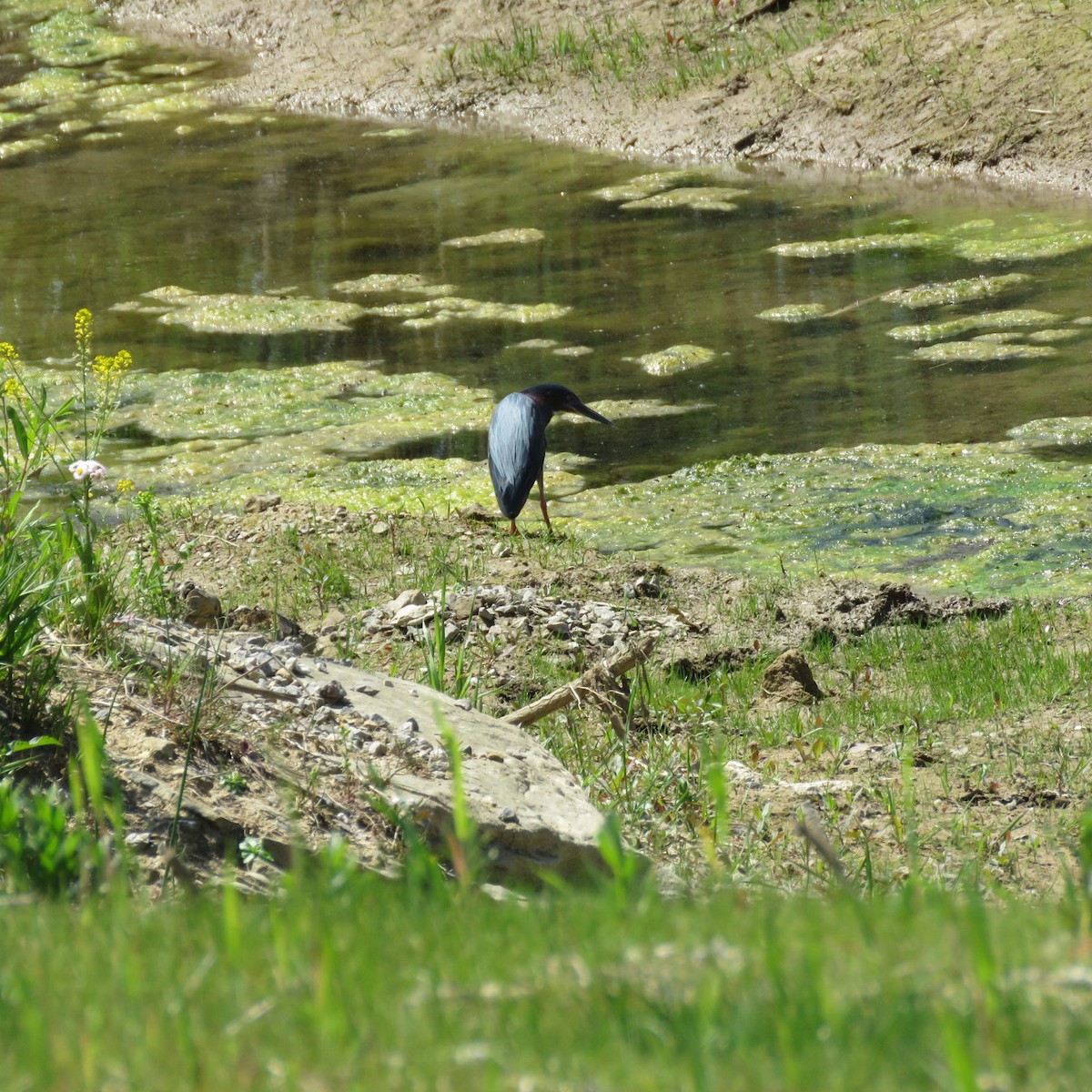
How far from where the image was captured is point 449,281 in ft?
36.1

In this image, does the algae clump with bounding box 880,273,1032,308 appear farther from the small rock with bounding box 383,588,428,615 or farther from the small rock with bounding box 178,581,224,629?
the small rock with bounding box 178,581,224,629

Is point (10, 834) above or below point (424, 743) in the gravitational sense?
above

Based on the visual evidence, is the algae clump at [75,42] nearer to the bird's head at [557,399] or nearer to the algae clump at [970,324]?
the algae clump at [970,324]

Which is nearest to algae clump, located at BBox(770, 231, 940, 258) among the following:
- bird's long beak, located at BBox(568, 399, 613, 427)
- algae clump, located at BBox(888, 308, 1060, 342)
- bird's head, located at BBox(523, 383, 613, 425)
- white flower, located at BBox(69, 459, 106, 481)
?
algae clump, located at BBox(888, 308, 1060, 342)

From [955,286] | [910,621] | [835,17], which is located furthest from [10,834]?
[835,17]

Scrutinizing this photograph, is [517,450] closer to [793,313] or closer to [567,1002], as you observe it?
[793,313]

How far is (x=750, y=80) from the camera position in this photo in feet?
44.9

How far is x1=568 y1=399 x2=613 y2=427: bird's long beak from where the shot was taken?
7.64 metres

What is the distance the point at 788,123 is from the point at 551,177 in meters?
2.09

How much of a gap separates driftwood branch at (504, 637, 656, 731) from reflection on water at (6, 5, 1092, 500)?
3006mm

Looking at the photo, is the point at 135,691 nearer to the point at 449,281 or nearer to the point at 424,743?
the point at 424,743

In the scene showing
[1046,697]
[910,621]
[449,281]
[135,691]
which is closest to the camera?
[135,691]

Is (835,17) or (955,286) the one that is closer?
(955,286)

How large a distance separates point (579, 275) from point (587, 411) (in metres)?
3.30
